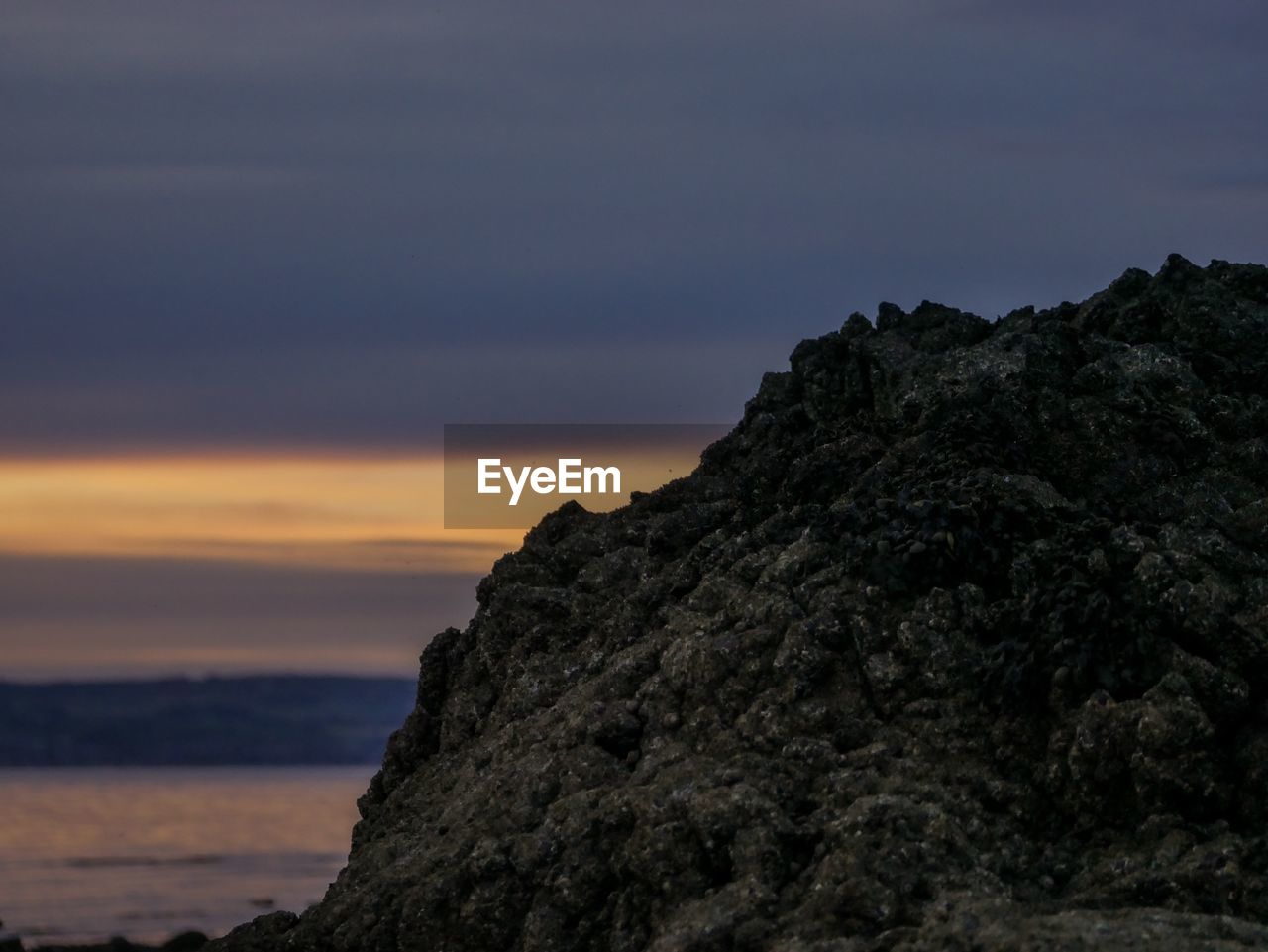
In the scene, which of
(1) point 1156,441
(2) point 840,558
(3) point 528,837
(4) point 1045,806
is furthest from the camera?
(1) point 1156,441

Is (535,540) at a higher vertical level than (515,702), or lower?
higher

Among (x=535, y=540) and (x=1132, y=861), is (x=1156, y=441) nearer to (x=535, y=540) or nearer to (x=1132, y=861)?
(x=1132, y=861)

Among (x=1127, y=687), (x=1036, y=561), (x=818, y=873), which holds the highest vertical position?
(x=1036, y=561)

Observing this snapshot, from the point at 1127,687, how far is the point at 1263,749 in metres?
1.43

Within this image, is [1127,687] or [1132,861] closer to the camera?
[1132,861]

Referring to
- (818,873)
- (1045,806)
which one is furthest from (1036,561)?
(818,873)

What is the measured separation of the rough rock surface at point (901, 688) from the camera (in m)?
17.0

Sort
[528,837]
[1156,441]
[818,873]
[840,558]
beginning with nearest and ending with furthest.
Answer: [818,873], [528,837], [840,558], [1156,441]

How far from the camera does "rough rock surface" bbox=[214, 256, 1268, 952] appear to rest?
55.7ft

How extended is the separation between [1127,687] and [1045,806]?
148 centimetres

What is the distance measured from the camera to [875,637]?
20172 millimetres

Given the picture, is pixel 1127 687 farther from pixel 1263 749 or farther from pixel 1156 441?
pixel 1156 441

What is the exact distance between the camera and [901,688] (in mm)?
19656

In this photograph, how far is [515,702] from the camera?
968 inches
